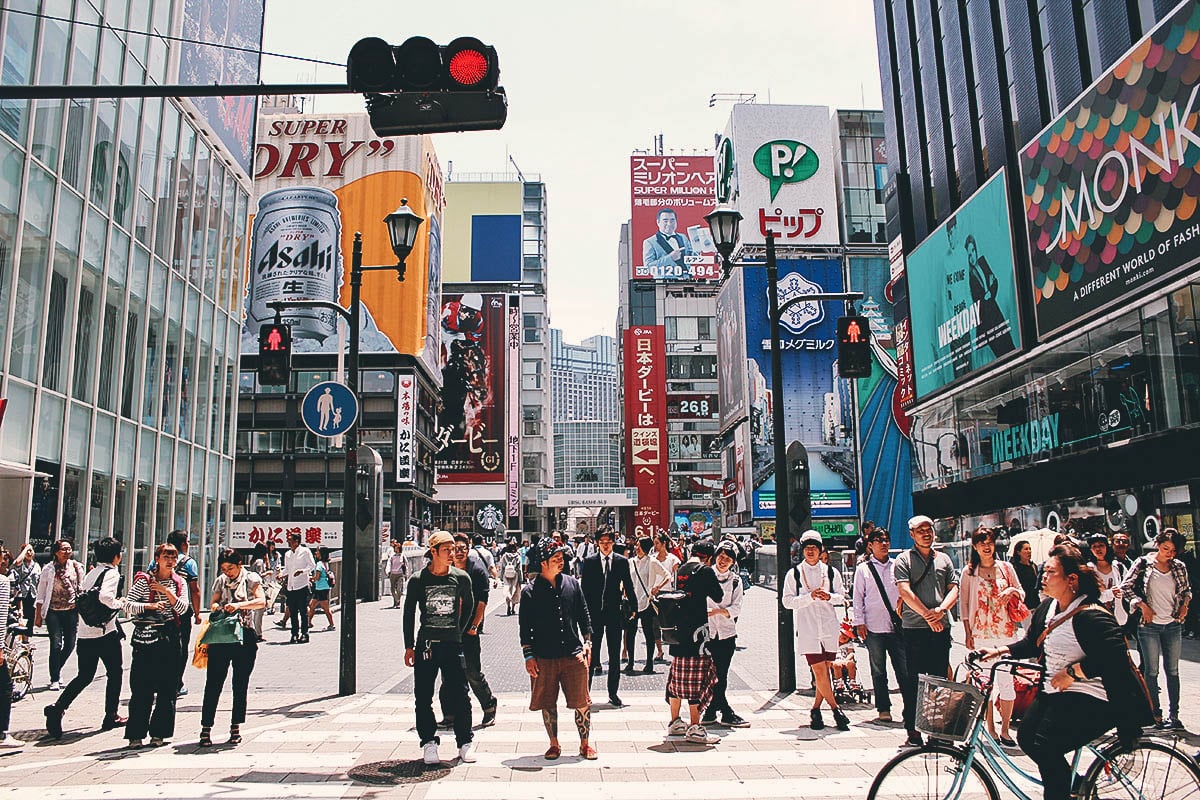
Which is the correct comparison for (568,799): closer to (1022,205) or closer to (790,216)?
(1022,205)

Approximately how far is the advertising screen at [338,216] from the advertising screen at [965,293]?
34533 mm

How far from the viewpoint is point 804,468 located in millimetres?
15531

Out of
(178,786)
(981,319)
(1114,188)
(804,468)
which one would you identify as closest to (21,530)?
(178,786)

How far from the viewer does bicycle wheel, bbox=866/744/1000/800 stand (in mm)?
5203

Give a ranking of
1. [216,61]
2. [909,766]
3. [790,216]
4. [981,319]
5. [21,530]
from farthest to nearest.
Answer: [790,216] → [981,319] → [216,61] → [21,530] → [909,766]

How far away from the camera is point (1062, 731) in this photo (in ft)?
16.7

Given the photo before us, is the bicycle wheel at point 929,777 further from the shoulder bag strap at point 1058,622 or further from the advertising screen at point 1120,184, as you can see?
the advertising screen at point 1120,184

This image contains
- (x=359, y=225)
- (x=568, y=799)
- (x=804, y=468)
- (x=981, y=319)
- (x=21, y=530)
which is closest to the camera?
(x=568, y=799)

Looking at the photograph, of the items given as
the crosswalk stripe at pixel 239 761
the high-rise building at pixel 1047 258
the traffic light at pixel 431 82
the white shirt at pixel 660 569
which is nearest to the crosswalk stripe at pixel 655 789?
the crosswalk stripe at pixel 239 761

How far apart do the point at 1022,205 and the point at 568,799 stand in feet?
100

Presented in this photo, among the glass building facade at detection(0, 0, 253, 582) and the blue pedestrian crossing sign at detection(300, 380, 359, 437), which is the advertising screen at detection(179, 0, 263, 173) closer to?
the glass building facade at detection(0, 0, 253, 582)

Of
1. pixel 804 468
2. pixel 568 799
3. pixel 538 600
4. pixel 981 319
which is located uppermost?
pixel 981 319

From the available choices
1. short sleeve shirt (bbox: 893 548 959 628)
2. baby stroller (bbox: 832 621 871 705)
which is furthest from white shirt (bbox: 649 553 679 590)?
short sleeve shirt (bbox: 893 548 959 628)

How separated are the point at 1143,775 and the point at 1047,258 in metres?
26.9
